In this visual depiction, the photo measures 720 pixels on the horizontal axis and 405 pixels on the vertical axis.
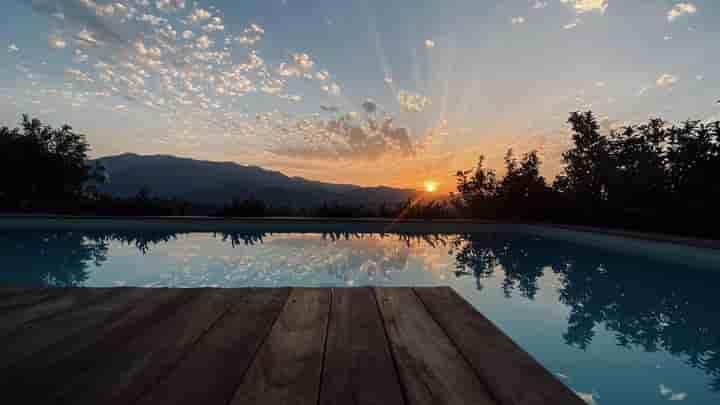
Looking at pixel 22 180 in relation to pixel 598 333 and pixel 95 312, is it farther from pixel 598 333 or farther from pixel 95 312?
pixel 598 333

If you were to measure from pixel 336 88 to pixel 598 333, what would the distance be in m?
10.7

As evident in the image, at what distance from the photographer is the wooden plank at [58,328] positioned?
112 centimetres

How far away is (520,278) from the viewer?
5.85 metres

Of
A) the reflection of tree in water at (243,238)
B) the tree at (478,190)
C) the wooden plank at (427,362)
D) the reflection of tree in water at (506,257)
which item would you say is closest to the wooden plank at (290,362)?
the wooden plank at (427,362)

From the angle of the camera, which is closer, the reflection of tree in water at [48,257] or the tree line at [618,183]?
the reflection of tree in water at [48,257]

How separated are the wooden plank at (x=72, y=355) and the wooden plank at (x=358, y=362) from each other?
0.78m

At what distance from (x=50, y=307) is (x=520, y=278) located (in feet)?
21.0

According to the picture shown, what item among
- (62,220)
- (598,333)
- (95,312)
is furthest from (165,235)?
(598,333)

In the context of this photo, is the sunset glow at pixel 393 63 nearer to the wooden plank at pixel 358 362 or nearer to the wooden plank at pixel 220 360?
the wooden plank at pixel 358 362

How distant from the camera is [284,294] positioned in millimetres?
1759

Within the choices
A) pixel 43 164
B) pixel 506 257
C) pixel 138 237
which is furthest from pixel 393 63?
pixel 43 164

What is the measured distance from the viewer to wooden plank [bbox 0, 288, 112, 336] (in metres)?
1.38

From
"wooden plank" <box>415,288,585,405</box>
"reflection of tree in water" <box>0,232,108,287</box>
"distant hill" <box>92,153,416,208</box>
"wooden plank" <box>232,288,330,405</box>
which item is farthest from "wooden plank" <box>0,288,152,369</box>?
"distant hill" <box>92,153,416,208</box>

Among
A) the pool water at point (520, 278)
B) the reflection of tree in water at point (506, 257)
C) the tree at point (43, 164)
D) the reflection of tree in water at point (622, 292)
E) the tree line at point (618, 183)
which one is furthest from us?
the tree at point (43, 164)
